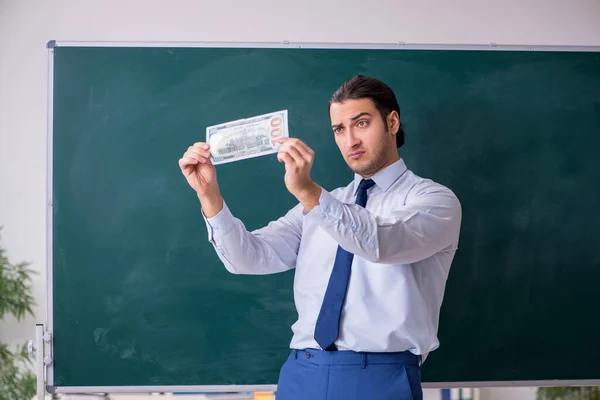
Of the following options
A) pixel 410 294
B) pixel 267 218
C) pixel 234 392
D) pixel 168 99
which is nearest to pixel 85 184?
pixel 168 99

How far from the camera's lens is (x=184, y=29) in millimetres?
3414

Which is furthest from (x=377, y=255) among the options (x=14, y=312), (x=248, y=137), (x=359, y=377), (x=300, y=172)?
(x=14, y=312)

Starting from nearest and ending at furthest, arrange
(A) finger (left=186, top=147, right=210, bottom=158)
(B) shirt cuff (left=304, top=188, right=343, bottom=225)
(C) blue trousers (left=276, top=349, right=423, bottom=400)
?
(B) shirt cuff (left=304, top=188, right=343, bottom=225)
(C) blue trousers (left=276, top=349, right=423, bottom=400)
(A) finger (left=186, top=147, right=210, bottom=158)

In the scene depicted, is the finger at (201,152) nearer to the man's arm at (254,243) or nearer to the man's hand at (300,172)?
the man's arm at (254,243)

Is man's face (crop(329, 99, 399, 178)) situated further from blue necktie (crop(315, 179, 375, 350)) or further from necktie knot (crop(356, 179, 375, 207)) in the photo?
blue necktie (crop(315, 179, 375, 350))

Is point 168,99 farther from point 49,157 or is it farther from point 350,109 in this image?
point 350,109

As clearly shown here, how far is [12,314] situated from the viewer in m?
3.53

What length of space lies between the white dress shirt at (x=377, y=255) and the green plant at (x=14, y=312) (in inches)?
70.3

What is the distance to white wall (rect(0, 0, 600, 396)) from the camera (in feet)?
11.2

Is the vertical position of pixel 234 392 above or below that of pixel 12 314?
below

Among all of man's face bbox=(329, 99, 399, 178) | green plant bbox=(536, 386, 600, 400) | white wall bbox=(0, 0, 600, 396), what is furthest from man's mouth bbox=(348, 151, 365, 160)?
green plant bbox=(536, 386, 600, 400)

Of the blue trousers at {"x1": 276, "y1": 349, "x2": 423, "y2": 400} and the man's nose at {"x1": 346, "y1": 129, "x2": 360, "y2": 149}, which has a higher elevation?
the man's nose at {"x1": 346, "y1": 129, "x2": 360, "y2": 149}

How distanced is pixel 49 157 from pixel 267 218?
0.95 metres

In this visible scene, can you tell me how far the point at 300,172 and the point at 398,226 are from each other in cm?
31
